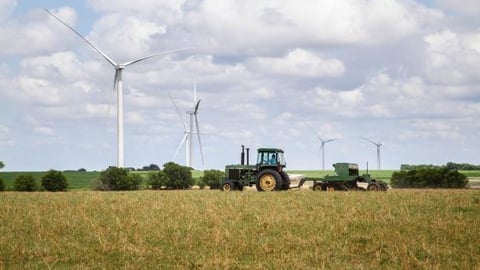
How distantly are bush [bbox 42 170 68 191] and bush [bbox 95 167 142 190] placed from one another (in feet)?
10.1

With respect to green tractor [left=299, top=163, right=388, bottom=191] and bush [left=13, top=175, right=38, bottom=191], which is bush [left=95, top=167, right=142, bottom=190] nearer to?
bush [left=13, top=175, right=38, bottom=191]

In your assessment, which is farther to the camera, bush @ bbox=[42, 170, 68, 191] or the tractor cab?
bush @ bbox=[42, 170, 68, 191]

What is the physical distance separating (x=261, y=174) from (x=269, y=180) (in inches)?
26.7

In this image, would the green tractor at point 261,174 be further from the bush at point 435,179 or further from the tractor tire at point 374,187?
the bush at point 435,179

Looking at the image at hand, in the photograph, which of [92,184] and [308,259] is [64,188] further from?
[308,259]

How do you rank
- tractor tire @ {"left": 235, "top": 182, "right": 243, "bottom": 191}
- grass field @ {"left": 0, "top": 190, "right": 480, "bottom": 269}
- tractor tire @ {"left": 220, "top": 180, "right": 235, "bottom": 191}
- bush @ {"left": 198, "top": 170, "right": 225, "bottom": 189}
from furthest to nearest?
bush @ {"left": 198, "top": 170, "right": 225, "bottom": 189} → tractor tire @ {"left": 235, "top": 182, "right": 243, "bottom": 191} → tractor tire @ {"left": 220, "top": 180, "right": 235, "bottom": 191} → grass field @ {"left": 0, "top": 190, "right": 480, "bottom": 269}

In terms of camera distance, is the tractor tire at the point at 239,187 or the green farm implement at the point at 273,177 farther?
the tractor tire at the point at 239,187

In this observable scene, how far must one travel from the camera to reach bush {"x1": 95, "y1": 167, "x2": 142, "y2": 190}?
5938 cm

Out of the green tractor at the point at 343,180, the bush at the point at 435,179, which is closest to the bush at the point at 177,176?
the bush at the point at 435,179

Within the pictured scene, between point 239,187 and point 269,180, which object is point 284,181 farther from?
point 239,187

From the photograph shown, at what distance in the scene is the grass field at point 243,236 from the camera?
1563 centimetres

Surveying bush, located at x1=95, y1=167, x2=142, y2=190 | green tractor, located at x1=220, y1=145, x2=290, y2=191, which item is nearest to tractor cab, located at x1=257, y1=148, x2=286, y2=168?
green tractor, located at x1=220, y1=145, x2=290, y2=191

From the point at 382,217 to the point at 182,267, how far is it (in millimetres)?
8901

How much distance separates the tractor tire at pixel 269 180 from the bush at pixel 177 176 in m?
25.8
